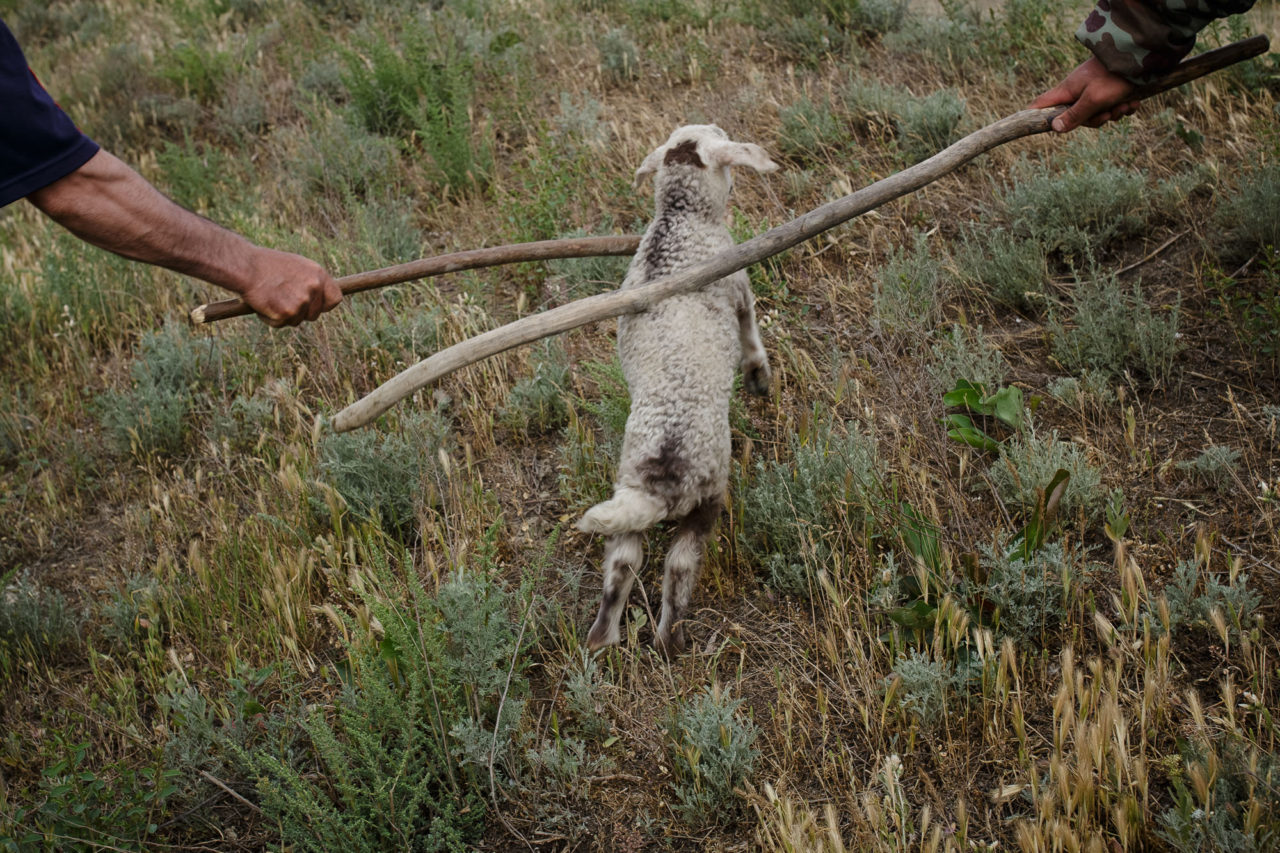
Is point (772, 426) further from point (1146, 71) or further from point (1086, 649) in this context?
point (1146, 71)

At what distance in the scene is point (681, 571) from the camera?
3.26 meters

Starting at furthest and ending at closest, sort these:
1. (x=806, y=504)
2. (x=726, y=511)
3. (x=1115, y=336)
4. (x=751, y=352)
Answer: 1. (x=751, y=352)
2. (x=1115, y=336)
3. (x=726, y=511)
4. (x=806, y=504)

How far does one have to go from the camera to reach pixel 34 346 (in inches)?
225

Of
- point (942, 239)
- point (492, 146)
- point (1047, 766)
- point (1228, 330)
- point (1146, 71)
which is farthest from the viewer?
point (492, 146)

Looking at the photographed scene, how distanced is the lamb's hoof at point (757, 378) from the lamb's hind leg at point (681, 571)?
104cm

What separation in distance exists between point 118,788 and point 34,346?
3.83m

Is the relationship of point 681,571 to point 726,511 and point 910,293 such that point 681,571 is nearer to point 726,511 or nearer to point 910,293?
point 726,511

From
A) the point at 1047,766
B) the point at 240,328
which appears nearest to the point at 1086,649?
the point at 1047,766

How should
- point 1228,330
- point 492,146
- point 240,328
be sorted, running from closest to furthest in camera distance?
point 1228,330
point 240,328
point 492,146

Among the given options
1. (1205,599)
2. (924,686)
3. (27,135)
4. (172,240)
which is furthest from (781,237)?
(27,135)

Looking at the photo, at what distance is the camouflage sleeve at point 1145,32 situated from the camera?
121 inches

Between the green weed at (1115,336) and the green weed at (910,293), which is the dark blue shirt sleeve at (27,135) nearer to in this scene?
the green weed at (910,293)

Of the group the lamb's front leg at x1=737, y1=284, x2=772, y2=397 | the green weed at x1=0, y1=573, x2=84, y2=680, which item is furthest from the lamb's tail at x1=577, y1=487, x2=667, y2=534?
the green weed at x1=0, y1=573, x2=84, y2=680

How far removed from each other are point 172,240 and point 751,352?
2.38 m
